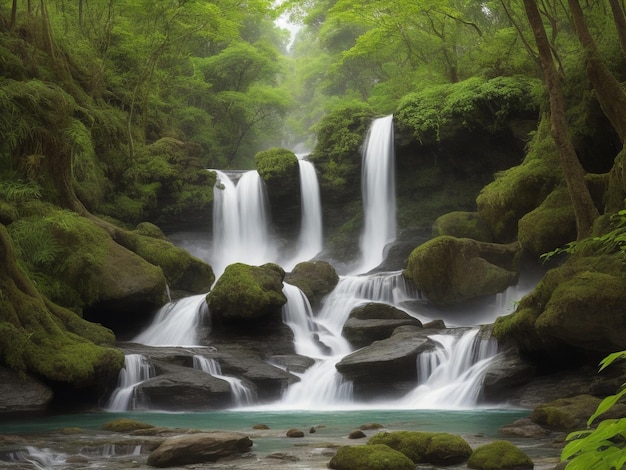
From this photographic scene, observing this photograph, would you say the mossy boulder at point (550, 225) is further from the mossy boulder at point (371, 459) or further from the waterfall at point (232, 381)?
the mossy boulder at point (371, 459)

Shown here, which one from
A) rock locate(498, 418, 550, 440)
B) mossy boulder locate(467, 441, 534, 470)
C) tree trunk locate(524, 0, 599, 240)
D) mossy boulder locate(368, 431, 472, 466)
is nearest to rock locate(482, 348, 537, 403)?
tree trunk locate(524, 0, 599, 240)

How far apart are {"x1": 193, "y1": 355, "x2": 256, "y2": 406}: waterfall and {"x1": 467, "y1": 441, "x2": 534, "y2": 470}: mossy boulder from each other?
22.8 feet

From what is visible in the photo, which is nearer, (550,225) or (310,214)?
(550,225)

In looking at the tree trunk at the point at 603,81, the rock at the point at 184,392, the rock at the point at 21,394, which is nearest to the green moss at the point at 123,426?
the rock at the point at 21,394

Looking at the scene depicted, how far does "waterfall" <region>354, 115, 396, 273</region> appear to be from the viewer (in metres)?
26.0

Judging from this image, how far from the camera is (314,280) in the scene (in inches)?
795

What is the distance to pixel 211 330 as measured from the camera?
1723 centimetres

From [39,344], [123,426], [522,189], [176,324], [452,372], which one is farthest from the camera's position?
[522,189]

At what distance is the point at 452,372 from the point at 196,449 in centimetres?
768

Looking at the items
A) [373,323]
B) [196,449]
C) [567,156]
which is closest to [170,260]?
[373,323]

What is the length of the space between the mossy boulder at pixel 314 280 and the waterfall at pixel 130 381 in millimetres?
6485

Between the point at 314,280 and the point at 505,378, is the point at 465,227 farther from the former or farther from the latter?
the point at 505,378

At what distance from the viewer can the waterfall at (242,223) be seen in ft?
84.4

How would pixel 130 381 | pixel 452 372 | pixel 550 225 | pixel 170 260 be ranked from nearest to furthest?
pixel 130 381 → pixel 452 372 → pixel 550 225 → pixel 170 260
